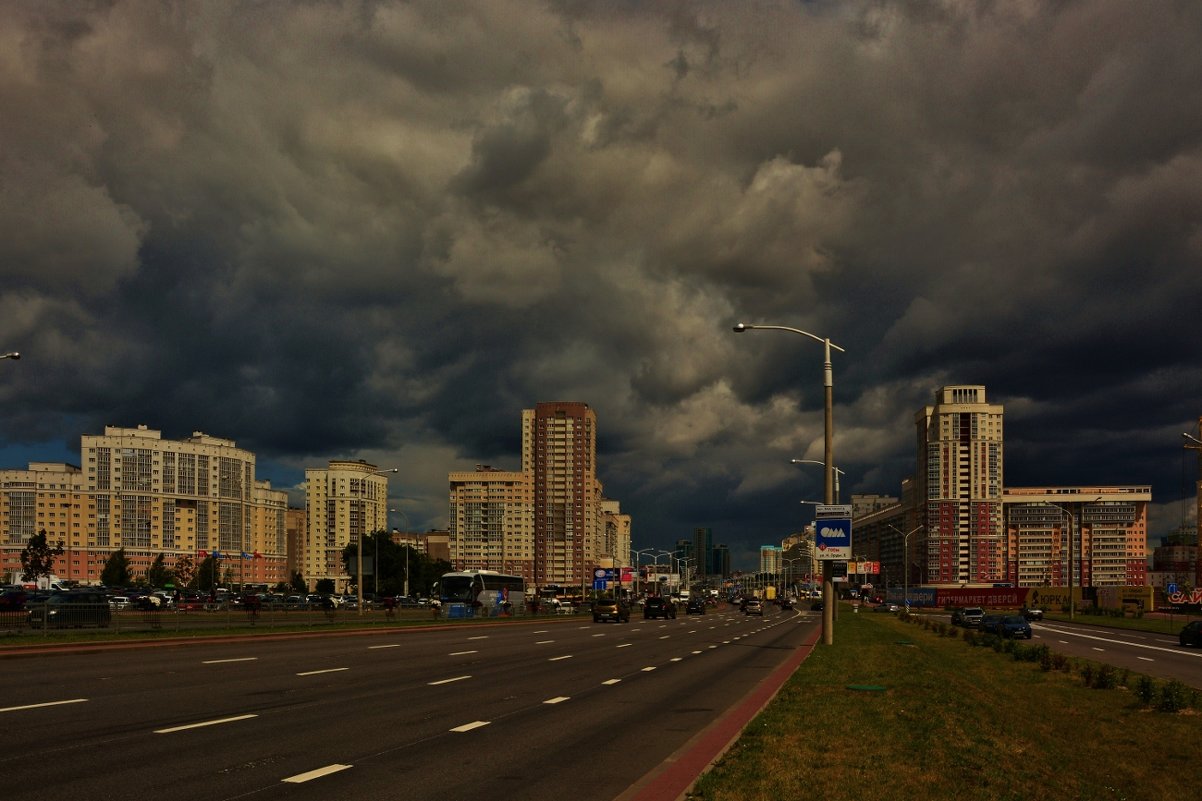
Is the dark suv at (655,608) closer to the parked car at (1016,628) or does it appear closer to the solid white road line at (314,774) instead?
the parked car at (1016,628)

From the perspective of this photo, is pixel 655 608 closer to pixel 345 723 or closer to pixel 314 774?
pixel 345 723

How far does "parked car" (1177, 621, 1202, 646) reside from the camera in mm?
44844

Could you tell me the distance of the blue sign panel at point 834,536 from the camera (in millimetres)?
31703

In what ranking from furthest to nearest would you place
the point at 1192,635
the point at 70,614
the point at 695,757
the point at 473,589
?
the point at 473,589, the point at 1192,635, the point at 70,614, the point at 695,757

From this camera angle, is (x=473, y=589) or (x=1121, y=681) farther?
(x=473, y=589)

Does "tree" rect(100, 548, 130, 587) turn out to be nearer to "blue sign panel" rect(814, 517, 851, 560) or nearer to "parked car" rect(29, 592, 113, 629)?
"parked car" rect(29, 592, 113, 629)

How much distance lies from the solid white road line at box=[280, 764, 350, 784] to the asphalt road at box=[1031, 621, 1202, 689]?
2198 centimetres

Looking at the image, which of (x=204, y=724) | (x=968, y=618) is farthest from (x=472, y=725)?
(x=968, y=618)

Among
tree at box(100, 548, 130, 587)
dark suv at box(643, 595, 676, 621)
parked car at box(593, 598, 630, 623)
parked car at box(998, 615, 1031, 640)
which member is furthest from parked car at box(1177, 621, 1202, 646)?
tree at box(100, 548, 130, 587)

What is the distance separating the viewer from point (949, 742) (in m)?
12.3

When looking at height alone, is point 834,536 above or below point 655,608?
above

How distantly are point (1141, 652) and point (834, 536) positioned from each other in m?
16.7

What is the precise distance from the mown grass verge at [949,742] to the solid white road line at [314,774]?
12.4 feet

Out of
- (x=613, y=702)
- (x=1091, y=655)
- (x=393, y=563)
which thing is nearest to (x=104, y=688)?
(x=613, y=702)
